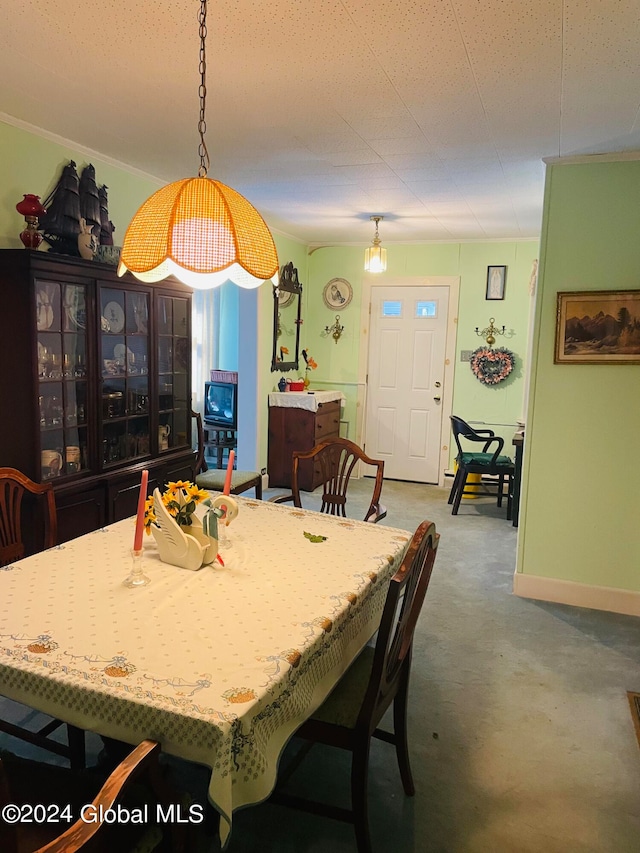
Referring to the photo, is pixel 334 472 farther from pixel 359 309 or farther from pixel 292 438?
pixel 359 309

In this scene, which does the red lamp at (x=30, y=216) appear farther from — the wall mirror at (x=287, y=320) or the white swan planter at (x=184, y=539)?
Answer: the wall mirror at (x=287, y=320)

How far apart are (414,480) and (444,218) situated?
2642 mm

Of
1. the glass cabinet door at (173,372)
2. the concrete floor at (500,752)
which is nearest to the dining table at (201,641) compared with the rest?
the concrete floor at (500,752)

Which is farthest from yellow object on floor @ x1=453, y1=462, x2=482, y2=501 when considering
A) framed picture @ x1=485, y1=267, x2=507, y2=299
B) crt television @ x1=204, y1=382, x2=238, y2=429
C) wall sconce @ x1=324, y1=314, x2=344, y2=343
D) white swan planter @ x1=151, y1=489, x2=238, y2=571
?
white swan planter @ x1=151, y1=489, x2=238, y2=571

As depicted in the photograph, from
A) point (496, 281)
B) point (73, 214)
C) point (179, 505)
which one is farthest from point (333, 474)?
point (496, 281)

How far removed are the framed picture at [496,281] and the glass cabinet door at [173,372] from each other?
3109 millimetres

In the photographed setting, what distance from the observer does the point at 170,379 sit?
384 cm

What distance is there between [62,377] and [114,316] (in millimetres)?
513

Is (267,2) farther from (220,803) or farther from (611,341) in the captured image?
(611,341)

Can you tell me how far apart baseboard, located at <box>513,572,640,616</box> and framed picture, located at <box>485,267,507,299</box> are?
3093 millimetres

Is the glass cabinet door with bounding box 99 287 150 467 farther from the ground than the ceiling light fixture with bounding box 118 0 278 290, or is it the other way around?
the ceiling light fixture with bounding box 118 0 278 290

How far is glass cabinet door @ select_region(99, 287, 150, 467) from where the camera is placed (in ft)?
10.7

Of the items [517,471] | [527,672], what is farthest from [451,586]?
[517,471]

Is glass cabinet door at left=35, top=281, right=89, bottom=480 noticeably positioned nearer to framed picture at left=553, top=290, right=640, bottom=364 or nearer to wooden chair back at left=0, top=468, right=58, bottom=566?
wooden chair back at left=0, top=468, right=58, bottom=566
